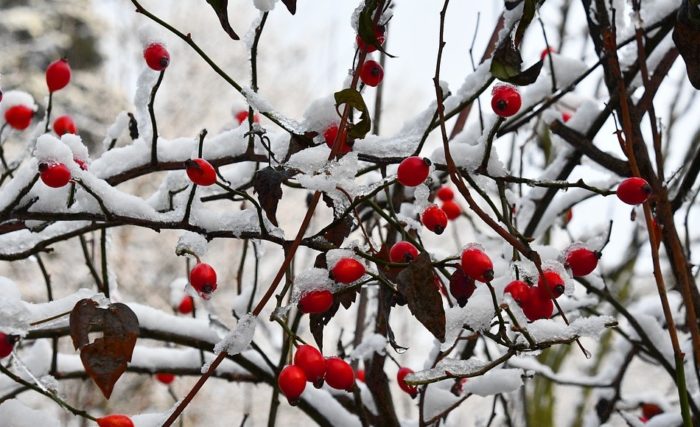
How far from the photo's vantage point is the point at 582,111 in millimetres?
1612

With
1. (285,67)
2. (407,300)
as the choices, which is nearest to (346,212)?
(407,300)

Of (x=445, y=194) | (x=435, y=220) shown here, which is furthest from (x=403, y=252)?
(x=445, y=194)

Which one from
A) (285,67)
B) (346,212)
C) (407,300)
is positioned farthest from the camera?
(285,67)

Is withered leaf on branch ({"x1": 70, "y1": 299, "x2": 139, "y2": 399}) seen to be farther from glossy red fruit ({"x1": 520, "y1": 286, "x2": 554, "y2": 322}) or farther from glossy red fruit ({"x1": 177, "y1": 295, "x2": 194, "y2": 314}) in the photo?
glossy red fruit ({"x1": 177, "y1": 295, "x2": 194, "y2": 314})

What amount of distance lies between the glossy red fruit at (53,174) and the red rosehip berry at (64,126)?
594mm

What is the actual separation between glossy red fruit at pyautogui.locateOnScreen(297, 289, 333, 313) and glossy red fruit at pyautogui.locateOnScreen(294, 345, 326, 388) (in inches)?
2.4

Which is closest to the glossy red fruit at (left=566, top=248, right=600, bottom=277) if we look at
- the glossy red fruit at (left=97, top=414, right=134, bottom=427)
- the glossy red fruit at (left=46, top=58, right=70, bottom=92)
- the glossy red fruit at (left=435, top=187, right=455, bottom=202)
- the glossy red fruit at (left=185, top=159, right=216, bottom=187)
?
the glossy red fruit at (left=185, top=159, right=216, bottom=187)

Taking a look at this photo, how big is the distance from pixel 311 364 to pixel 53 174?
439mm

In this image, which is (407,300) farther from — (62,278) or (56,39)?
(56,39)

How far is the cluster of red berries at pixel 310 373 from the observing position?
33.7 inches

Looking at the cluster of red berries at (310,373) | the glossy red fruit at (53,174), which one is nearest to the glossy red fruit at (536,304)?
the cluster of red berries at (310,373)

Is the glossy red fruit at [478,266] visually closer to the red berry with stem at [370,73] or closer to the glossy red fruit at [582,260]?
the glossy red fruit at [582,260]

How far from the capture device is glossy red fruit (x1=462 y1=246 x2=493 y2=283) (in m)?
0.83

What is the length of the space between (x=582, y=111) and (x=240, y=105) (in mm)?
845
